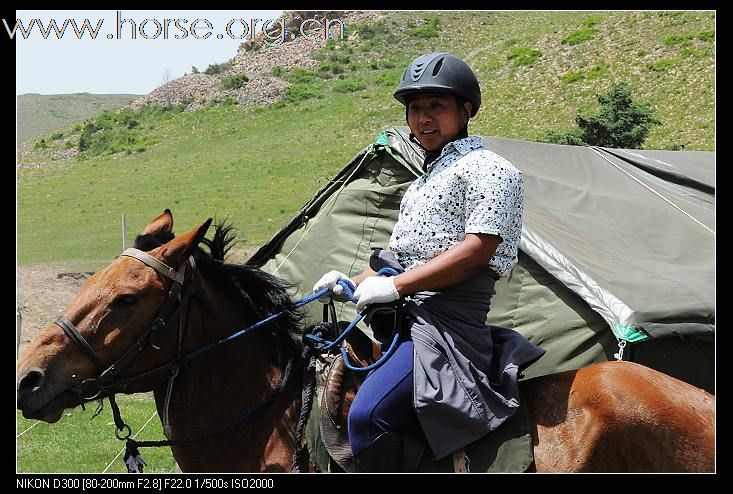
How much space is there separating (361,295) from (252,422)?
0.95 m

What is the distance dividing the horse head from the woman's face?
1.17m

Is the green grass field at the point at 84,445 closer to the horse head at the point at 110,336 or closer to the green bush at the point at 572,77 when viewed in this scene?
the horse head at the point at 110,336

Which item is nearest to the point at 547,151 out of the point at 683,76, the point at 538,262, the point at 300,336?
the point at 538,262

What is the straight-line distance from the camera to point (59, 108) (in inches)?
2995

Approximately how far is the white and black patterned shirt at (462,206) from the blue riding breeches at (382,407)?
551mm

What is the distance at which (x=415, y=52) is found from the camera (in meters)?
54.9

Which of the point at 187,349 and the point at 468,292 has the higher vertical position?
the point at 468,292

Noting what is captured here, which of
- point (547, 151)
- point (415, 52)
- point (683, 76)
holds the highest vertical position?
point (415, 52)

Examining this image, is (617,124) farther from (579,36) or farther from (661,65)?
(579,36)

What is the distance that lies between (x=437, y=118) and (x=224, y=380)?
68.3 inches

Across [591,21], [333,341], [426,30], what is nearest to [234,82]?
[426,30]

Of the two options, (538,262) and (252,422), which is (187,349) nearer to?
(252,422)

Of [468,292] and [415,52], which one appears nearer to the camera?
[468,292]

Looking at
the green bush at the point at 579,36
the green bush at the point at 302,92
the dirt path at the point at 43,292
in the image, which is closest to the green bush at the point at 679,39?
the green bush at the point at 579,36
